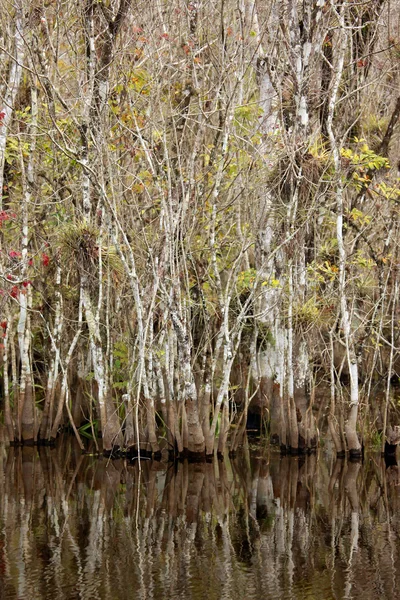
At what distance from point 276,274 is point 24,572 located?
8486mm

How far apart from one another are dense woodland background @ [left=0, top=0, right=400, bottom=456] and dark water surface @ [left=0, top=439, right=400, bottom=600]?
1130 millimetres

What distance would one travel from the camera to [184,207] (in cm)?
1430

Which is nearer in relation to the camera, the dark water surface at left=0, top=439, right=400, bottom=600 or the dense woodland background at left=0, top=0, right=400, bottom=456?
the dark water surface at left=0, top=439, right=400, bottom=600

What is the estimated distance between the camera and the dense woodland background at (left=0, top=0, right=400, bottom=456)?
47.8 ft

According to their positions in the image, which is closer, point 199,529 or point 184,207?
point 199,529

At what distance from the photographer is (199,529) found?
35.7 feet

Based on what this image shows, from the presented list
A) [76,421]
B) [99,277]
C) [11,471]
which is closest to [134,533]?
[11,471]

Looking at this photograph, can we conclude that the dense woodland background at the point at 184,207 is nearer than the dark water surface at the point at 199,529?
No

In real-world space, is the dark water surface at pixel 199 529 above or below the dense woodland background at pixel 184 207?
below

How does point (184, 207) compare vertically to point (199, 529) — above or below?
above

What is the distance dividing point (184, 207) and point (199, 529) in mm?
5398

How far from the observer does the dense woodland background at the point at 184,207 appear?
14.6 metres

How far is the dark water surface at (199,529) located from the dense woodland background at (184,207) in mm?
1130

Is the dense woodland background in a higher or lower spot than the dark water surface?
higher
